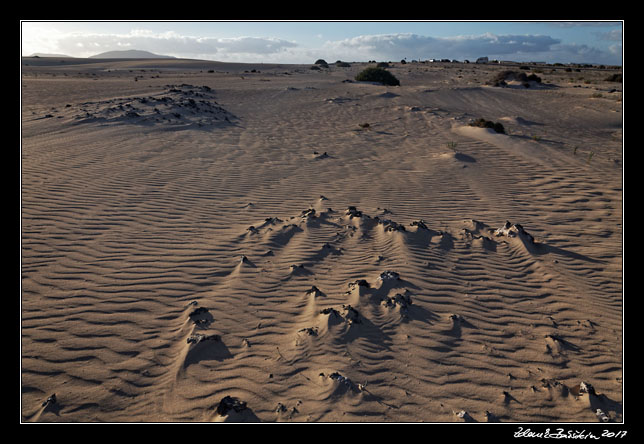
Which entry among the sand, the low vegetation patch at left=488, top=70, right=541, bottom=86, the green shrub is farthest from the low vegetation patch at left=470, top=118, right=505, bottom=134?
the low vegetation patch at left=488, top=70, right=541, bottom=86

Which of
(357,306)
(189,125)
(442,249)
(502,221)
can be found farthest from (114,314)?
(189,125)

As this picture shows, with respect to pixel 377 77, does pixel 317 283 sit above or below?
below

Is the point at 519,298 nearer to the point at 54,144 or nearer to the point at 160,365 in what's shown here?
the point at 160,365

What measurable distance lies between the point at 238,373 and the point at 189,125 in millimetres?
11622

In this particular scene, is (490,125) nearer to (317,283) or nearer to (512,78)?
(317,283)

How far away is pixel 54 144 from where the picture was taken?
9.76 metres

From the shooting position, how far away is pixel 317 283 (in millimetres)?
4750

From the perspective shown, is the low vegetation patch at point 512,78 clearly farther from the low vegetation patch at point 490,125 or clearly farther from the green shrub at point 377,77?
the low vegetation patch at point 490,125

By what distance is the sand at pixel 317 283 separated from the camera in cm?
316

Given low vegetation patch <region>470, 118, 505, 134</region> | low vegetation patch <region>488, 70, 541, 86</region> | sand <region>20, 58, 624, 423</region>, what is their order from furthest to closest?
low vegetation patch <region>488, 70, 541, 86</region>, low vegetation patch <region>470, 118, 505, 134</region>, sand <region>20, 58, 624, 423</region>

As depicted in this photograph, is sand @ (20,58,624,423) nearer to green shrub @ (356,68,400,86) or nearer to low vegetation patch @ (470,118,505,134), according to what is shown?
low vegetation patch @ (470,118,505,134)

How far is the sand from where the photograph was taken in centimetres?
316

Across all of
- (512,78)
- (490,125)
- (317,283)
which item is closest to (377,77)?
(512,78)

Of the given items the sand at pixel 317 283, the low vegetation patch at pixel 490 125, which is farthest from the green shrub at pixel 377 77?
the sand at pixel 317 283
